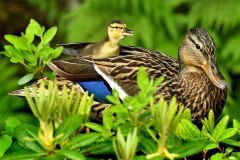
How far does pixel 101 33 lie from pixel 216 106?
13.1 ft

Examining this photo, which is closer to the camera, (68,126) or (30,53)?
(68,126)

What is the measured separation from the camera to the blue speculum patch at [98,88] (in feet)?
8.70

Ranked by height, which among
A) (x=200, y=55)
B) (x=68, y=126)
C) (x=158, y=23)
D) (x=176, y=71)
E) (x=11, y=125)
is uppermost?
(x=68, y=126)

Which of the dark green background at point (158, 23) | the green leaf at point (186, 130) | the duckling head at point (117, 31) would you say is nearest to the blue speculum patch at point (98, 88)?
the duckling head at point (117, 31)

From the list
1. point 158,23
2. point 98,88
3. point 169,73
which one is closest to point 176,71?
point 169,73

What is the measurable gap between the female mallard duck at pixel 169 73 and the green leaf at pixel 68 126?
1317mm

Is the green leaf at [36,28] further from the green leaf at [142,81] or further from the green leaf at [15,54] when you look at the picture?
the green leaf at [142,81]

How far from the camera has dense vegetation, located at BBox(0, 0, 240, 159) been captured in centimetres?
127

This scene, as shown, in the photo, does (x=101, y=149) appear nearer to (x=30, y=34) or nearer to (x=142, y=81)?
(x=142, y=81)

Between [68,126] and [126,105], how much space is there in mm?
108

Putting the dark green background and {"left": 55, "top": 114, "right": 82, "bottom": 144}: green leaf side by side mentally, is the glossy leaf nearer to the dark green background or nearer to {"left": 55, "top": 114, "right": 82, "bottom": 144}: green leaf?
{"left": 55, "top": 114, "right": 82, "bottom": 144}: green leaf

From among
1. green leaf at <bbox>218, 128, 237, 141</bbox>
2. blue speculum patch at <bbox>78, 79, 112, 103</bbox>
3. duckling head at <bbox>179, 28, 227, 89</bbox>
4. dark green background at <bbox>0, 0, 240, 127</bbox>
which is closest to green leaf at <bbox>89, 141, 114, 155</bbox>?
green leaf at <bbox>218, 128, 237, 141</bbox>

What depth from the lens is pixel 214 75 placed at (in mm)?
2523

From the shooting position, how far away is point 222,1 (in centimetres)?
660
